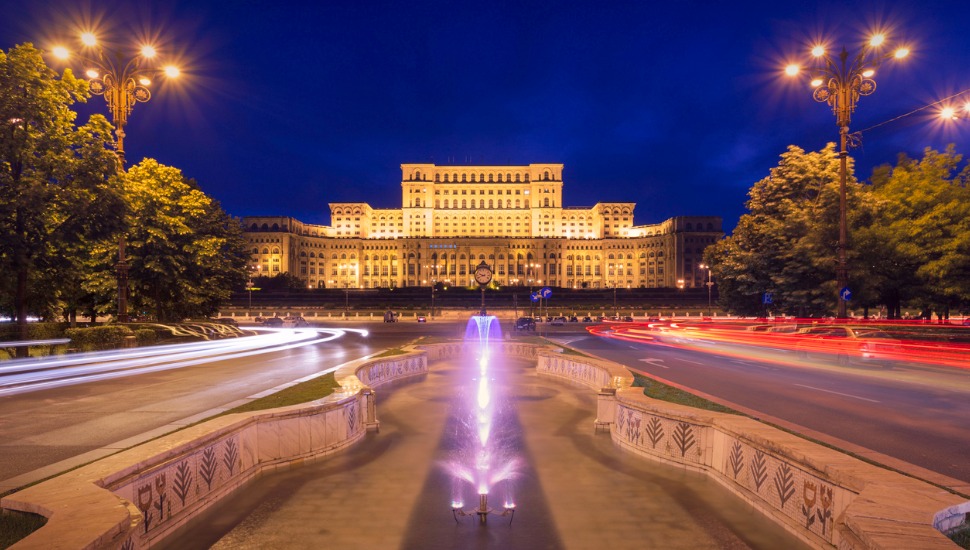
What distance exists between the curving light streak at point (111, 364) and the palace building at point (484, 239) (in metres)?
134

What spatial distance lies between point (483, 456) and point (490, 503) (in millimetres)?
1946

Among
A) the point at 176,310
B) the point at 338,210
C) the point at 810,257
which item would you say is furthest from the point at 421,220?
the point at 810,257

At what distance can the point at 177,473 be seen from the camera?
5.53 meters

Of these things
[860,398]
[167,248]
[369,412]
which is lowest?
[860,398]

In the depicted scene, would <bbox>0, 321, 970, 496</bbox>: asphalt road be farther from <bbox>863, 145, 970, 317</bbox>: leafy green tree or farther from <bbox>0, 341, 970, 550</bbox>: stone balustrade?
<bbox>863, 145, 970, 317</bbox>: leafy green tree

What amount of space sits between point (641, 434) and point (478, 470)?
9.09ft

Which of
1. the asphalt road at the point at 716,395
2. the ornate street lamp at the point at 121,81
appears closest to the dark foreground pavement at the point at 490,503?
the asphalt road at the point at 716,395

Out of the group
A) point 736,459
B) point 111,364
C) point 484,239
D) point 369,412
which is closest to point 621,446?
point 736,459

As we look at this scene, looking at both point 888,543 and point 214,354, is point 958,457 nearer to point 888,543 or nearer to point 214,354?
point 888,543

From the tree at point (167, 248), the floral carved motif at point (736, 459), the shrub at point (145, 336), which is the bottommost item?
the floral carved motif at point (736, 459)

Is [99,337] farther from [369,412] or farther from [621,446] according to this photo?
[621,446]

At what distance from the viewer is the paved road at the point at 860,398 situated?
8.41 meters

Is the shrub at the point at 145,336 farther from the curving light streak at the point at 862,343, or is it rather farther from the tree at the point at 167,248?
the curving light streak at the point at 862,343

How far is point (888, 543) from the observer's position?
343 cm
